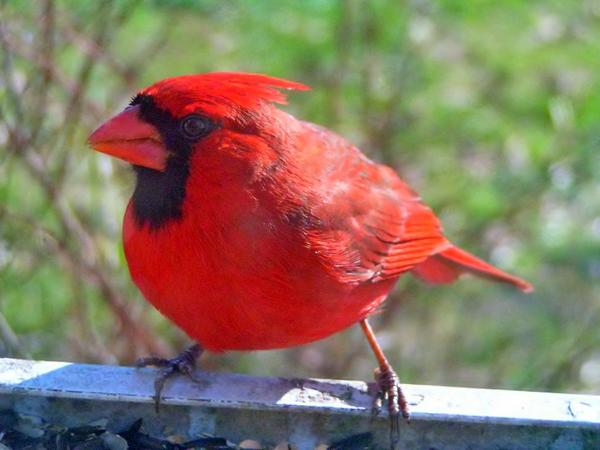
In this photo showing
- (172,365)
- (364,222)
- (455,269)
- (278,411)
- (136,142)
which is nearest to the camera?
(278,411)

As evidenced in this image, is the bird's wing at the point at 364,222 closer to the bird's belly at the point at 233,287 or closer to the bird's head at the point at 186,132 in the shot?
the bird's belly at the point at 233,287

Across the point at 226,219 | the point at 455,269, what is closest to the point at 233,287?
the point at 226,219

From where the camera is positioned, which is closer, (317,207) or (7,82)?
(317,207)

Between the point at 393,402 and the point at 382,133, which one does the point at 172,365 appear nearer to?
the point at 393,402

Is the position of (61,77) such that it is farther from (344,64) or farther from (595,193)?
(595,193)

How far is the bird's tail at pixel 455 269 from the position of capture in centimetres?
353

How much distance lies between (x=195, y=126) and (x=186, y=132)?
0.03 meters

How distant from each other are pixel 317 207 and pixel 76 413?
2.54 ft

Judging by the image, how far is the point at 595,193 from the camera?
4.13 m

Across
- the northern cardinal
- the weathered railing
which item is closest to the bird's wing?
the northern cardinal

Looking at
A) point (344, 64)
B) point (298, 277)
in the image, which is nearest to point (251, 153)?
point (298, 277)

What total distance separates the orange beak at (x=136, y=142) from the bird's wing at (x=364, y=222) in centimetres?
41

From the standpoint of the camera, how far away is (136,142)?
2.45 m

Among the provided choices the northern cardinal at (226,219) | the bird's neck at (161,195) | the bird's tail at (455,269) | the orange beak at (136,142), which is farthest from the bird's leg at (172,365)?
the bird's tail at (455,269)
